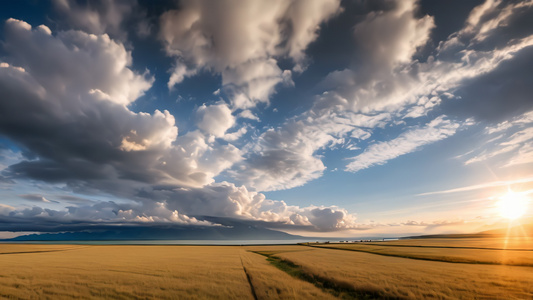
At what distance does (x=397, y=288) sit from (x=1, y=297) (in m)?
36.4

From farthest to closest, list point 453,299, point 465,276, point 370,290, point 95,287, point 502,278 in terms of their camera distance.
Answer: point 465,276 → point 502,278 → point 95,287 → point 370,290 → point 453,299

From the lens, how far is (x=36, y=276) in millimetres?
29984

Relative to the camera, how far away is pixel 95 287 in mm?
24078

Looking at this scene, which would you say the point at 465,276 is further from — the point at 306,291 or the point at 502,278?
the point at 306,291

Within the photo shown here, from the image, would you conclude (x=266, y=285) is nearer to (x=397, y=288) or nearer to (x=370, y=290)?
(x=370, y=290)

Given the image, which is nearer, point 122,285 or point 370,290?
point 370,290

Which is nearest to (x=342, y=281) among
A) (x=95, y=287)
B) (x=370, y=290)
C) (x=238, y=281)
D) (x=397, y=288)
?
(x=370, y=290)

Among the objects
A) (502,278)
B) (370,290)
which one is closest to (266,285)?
(370,290)

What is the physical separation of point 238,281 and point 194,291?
5.97m

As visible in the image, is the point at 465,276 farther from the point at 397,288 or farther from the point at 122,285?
the point at 122,285

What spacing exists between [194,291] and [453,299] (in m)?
23.3

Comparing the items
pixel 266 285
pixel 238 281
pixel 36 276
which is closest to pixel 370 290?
pixel 266 285

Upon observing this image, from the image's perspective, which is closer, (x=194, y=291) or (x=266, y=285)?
(x=194, y=291)

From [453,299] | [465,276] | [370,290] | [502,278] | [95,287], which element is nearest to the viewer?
[453,299]
